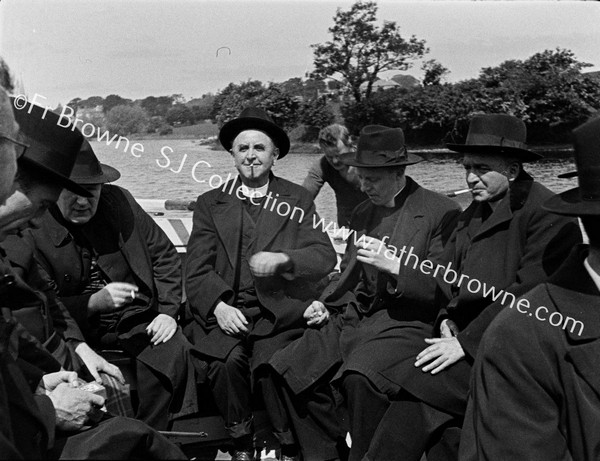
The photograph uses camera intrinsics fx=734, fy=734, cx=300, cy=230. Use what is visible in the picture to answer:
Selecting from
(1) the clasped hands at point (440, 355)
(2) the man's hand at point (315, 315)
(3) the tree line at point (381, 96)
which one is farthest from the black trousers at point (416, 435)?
(3) the tree line at point (381, 96)

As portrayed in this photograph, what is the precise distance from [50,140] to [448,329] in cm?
181

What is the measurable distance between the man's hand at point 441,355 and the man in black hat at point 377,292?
0.38ft

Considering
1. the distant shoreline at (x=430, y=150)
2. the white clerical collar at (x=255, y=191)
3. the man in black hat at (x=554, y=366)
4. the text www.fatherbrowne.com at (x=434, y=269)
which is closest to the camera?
the man in black hat at (x=554, y=366)

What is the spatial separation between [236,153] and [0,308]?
1.88m

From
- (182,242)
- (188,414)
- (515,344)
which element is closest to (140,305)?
(188,414)

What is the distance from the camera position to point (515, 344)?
2.04m

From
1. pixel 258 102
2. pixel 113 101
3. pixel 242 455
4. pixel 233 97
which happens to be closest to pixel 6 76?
pixel 113 101

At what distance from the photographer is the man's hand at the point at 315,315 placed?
3633mm

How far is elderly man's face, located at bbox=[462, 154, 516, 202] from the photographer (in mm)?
3258

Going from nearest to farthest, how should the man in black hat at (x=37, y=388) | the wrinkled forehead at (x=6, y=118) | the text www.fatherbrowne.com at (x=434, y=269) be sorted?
the wrinkled forehead at (x=6, y=118) < the man in black hat at (x=37, y=388) < the text www.fatherbrowne.com at (x=434, y=269)

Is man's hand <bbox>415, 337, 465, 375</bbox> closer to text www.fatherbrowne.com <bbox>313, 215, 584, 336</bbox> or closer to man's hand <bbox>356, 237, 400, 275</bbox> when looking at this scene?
text www.fatherbrowne.com <bbox>313, 215, 584, 336</bbox>

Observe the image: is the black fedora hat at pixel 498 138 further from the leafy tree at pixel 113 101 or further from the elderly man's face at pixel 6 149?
the leafy tree at pixel 113 101

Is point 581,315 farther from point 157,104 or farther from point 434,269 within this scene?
point 157,104

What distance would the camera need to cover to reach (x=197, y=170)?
203 inches
